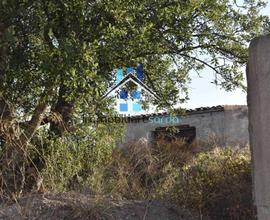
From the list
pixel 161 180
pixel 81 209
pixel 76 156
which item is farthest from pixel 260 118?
pixel 76 156

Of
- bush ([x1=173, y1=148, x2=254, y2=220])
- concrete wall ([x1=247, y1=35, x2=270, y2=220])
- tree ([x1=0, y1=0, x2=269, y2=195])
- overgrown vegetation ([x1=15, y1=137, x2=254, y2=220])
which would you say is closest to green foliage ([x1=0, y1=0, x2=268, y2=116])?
tree ([x1=0, y1=0, x2=269, y2=195])

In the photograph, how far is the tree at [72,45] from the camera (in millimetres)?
7152

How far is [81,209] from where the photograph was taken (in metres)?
6.76

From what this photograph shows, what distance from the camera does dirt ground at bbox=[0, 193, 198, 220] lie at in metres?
6.77

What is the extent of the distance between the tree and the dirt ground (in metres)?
0.81

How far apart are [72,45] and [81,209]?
1982 mm

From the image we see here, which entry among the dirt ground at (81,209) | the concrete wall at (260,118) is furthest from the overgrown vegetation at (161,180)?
the concrete wall at (260,118)

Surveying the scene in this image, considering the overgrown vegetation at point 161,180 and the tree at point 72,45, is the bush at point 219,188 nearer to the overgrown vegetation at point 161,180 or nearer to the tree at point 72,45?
the overgrown vegetation at point 161,180

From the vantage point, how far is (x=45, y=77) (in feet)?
25.0

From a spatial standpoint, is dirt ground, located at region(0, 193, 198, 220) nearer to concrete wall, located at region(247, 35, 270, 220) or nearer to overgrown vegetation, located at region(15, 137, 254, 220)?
overgrown vegetation, located at region(15, 137, 254, 220)

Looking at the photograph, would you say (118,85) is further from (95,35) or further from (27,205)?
(27,205)

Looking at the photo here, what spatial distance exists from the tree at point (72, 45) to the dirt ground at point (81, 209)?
0.81m

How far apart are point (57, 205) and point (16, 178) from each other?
95cm

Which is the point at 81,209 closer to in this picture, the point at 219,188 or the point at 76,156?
the point at 76,156
